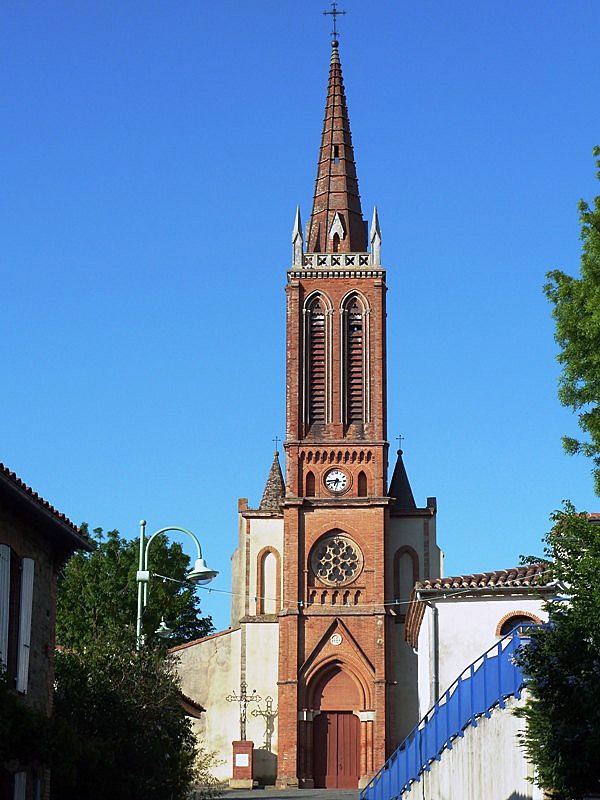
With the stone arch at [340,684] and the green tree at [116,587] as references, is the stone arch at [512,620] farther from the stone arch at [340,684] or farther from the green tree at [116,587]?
the green tree at [116,587]

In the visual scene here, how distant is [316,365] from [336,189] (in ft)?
32.7

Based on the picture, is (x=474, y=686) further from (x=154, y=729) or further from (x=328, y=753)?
(x=328, y=753)

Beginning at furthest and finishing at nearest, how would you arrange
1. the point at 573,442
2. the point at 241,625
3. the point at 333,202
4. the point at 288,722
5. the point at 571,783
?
the point at 333,202, the point at 241,625, the point at 288,722, the point at 573,442, the point at 571,783

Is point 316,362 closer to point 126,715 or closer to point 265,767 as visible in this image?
point 265,767

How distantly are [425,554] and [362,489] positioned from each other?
3.83m

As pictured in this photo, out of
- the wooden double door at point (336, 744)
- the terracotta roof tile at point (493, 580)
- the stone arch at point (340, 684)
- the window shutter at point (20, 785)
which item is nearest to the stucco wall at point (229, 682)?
the wooden double door at point (336, 744)

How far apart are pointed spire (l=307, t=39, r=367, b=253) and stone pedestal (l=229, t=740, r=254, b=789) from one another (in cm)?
2201

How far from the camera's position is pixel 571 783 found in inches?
654

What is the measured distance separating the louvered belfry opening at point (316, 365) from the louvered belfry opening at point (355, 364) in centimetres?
107

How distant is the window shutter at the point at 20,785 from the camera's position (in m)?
19.1

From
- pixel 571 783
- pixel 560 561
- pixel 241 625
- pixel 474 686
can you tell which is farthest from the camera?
pixel 241 625

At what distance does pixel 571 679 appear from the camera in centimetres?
1636

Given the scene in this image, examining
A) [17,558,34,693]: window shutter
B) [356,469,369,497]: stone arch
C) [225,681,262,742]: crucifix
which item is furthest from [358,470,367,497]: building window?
[17,558,34,693]: window shutter

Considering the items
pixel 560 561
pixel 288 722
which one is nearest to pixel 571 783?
pixel 560 561
